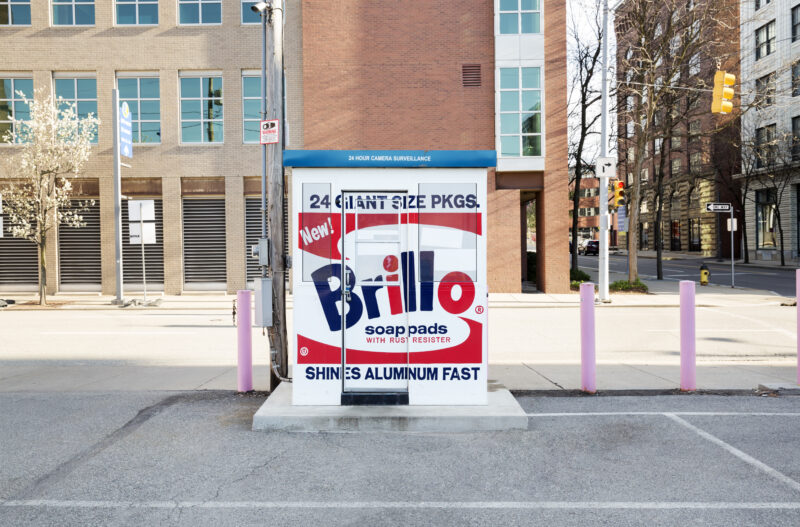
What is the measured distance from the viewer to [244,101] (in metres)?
25.1

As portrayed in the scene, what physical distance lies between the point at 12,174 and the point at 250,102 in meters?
9.38

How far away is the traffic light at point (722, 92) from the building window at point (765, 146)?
2821 centimetres

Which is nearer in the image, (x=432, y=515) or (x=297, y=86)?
(x=432, y=515)

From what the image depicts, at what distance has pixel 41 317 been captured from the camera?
719 inches

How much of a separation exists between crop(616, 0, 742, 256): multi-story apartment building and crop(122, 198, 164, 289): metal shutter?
17988 millimetres

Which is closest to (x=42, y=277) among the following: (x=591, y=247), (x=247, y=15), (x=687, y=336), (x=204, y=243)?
(x=204, y=243)

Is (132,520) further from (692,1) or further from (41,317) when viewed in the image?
(692,1)

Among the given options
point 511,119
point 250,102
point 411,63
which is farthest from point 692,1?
point 250,102

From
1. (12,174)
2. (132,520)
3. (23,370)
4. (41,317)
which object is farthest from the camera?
(12,174)

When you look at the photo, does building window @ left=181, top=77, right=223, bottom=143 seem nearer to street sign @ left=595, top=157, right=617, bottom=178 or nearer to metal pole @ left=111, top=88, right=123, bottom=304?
metal pole @ left=111, top=88, right=123, bottom=304

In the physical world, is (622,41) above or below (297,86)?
above

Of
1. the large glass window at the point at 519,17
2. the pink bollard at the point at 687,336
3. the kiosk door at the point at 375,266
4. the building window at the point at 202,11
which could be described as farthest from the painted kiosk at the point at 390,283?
the building window at the point at 202,11

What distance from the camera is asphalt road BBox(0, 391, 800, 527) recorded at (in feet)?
14.0

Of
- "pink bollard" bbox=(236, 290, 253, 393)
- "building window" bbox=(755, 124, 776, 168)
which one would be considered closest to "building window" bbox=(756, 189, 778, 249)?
"building window" bbox=(755, 124, 776, 168)
